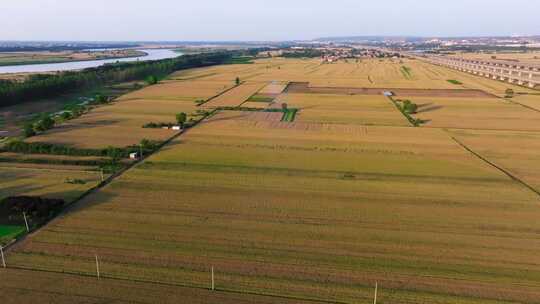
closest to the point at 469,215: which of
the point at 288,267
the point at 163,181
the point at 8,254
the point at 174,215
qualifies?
the point at 288,267

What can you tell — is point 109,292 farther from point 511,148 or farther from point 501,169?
point 511,148

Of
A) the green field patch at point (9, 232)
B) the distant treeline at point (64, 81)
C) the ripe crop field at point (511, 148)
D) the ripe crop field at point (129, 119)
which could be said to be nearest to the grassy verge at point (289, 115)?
the ripe crop field at point (129, 119)

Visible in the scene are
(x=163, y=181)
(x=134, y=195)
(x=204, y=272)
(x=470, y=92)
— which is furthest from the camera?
(x=470, y=92)

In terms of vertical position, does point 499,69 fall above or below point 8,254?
above

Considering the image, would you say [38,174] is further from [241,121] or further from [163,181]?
[241,121]

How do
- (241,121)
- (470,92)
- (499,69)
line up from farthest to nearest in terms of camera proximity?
(499,69) → (470,92) → (241,121)

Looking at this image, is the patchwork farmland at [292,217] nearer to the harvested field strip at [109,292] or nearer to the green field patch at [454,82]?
the harvested field strip at [109,292]

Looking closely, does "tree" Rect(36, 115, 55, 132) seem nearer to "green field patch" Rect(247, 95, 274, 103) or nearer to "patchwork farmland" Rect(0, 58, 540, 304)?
"patchwork farmland" Rect(0, 58, 540, 304)

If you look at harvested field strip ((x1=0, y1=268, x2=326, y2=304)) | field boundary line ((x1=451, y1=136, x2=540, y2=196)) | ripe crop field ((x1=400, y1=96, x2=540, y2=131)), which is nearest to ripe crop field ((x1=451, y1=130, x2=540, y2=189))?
field boundary line ((x1=451, y1=136, x2=540, y2=196))
